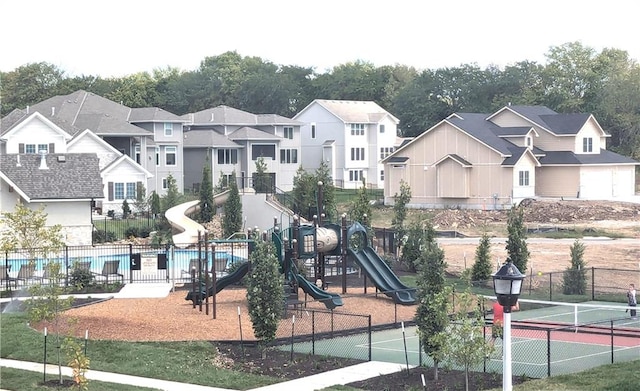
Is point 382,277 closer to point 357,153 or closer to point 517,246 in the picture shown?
point 517,246

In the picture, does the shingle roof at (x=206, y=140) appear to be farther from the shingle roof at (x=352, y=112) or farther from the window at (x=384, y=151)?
the window at (x=384, y=151)

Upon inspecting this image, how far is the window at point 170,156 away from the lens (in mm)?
80312

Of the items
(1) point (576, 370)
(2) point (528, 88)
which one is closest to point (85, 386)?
(1) point (576, 370)

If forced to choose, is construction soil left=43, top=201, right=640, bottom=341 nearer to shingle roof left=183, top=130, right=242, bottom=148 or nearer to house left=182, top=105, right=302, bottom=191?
house left=182, top=105, right=302, bottom=191

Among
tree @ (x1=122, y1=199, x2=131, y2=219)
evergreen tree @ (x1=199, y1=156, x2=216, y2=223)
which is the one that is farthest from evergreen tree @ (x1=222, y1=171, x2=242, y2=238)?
tree @ (x1=122, y1=199, x2=131, y2=219)

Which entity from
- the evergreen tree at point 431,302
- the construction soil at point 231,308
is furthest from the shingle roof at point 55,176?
the evergreen tree at point 431,302

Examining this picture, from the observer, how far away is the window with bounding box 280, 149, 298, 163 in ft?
295

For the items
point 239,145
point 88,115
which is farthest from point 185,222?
point 239,145

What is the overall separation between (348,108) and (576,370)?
76.5m

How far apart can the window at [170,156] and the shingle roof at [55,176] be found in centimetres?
2871

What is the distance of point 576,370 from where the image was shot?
923 inches

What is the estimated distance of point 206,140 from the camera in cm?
8506

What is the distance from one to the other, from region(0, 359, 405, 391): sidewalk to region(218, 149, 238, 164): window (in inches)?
2390

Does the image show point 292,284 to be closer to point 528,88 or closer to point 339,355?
point 339,355
